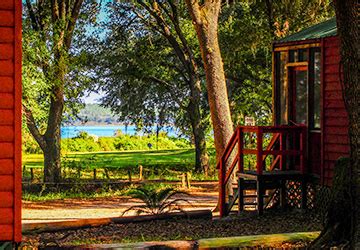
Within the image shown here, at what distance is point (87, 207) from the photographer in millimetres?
23875

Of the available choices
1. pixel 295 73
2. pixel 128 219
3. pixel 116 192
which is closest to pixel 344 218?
pixel 128 219

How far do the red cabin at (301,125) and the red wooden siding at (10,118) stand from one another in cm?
719

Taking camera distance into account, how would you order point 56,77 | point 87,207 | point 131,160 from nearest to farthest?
point 87,207
point 56,77
point 131,160

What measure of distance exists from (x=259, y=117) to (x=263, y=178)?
735 inches

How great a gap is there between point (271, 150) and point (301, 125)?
111 cm

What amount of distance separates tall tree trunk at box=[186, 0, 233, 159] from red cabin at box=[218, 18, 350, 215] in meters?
1.06

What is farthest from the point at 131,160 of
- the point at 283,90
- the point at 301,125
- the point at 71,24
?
the point at 301,125

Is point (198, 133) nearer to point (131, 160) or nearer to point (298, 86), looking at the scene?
point (131, 160)

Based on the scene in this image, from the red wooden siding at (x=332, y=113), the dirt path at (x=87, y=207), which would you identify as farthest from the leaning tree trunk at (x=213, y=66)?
the red wooden siding at (x=332, y=113)

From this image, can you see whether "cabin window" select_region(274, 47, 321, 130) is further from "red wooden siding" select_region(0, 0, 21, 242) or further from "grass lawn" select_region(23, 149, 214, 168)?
"grass lawn" select_region(23, 149, 214, 168)

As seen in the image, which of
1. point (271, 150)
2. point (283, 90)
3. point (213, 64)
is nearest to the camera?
point (271, 150)

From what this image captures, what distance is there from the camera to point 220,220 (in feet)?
52.0

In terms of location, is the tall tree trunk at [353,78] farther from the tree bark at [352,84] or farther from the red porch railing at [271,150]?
the red porch railing at [271,150]

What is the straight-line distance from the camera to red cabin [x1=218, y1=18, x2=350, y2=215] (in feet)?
50.6
